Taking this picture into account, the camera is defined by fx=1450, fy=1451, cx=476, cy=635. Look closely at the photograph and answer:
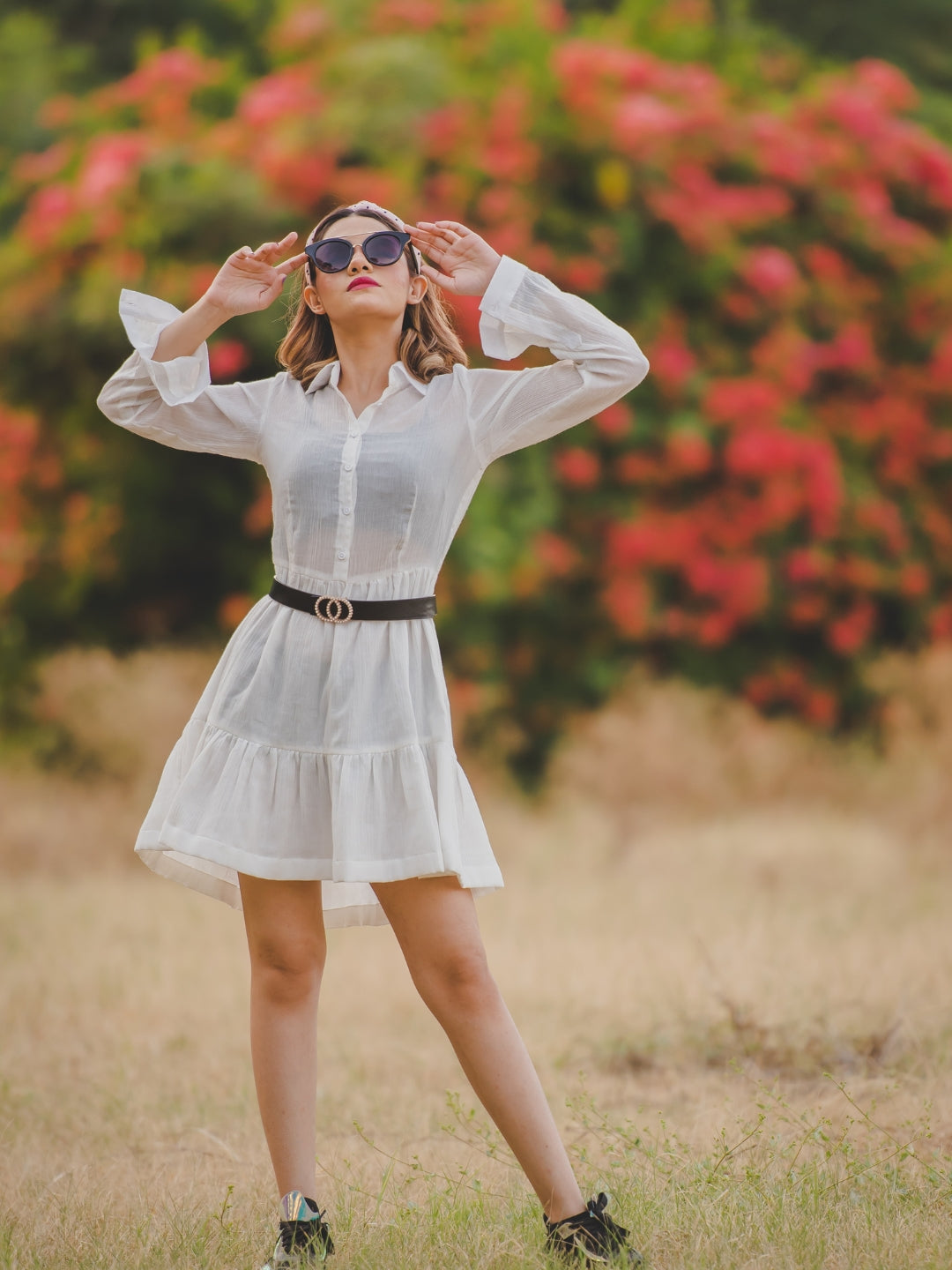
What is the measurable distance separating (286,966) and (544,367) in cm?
112

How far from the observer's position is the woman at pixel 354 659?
2.39 m

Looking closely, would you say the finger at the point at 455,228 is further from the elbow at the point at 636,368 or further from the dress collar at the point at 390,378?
the elbow at the point at 636,368

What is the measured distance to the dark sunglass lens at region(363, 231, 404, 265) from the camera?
99.6 inches

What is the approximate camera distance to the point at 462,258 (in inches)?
101

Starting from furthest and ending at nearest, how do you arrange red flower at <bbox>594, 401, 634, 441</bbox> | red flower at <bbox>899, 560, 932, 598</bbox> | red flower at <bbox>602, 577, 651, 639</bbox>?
red flower at <bbox>899, 560, 932, 598</bbox> → red flower at <bbox>602, 577, 651, 639</bbox> → red flower at <bbox>594, 401, 634, 441</bbox>

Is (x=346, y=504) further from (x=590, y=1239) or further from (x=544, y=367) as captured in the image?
(x=590, y=1239)

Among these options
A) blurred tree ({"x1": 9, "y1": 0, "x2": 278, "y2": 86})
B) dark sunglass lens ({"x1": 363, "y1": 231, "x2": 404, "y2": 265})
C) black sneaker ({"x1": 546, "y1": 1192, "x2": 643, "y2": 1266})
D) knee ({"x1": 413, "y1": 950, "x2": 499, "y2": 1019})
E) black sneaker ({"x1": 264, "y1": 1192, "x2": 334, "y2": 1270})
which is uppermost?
dark sunglass lens ({"x1": 363, "y1": 231, "x2": 404, "y2": 265})

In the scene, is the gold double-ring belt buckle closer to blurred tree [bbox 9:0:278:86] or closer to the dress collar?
the dress collar

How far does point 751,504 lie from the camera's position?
23.4ft

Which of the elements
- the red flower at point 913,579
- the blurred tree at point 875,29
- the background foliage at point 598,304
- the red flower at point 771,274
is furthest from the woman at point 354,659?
the blurred tree at point 875,29

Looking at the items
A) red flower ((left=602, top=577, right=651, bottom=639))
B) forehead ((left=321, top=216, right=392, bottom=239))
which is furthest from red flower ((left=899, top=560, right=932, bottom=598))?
forehead ((left=321, top=216, right=392, bottom=239))

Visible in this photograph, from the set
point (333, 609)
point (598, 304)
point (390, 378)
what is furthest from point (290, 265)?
point (598, 304)

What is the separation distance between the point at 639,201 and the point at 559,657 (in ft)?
7.64

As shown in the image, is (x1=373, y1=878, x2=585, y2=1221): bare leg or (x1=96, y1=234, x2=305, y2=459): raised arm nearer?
(x1=373, y1=878, x2=585, y2=1221): bare leg
